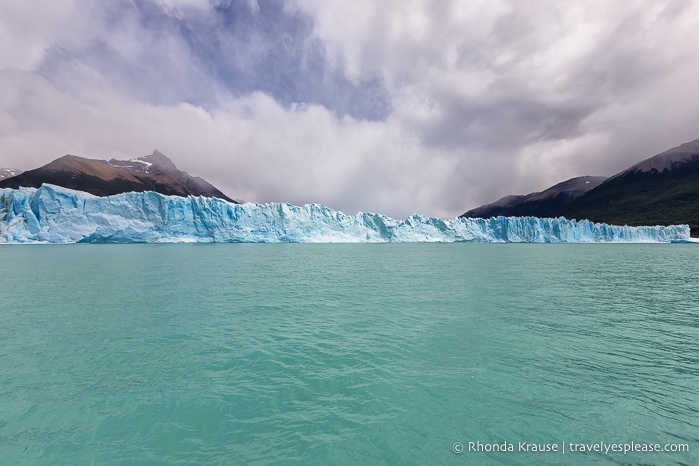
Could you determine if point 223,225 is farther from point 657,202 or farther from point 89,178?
point 657,202

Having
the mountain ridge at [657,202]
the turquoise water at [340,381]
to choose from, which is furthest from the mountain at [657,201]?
the turquoise water at [340,381]

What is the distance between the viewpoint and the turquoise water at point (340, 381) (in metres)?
5.15

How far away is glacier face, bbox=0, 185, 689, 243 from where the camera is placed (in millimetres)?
66500

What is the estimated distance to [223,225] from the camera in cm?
8256

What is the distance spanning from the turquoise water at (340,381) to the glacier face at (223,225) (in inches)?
2721

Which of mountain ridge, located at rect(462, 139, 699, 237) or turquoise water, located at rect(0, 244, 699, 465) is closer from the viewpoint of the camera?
turquoise water, located at rect(0, 244, 699, 465)

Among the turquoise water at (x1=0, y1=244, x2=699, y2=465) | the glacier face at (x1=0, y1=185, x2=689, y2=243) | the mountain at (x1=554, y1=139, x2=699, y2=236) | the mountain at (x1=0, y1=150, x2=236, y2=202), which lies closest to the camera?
the turquoise water at (x1=0, y1=244, x2=699, y2=465)

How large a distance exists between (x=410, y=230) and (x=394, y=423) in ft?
348

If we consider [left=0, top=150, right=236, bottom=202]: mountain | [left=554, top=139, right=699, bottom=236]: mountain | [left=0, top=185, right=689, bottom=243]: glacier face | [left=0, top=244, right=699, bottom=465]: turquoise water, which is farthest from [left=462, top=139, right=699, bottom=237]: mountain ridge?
[left=0, top=150, right=236, bottom=202]: mountain

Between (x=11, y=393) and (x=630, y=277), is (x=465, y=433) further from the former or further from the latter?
(x=630, y=277)

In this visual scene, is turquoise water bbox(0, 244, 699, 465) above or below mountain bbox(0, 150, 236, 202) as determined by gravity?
below

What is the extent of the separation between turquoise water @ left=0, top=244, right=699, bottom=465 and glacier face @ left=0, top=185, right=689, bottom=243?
227 feet

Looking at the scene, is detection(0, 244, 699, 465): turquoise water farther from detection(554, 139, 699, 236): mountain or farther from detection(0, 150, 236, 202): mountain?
detection(554, 139, 699, 236): mountain

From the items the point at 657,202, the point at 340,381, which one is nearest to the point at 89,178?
the point at 340,381
